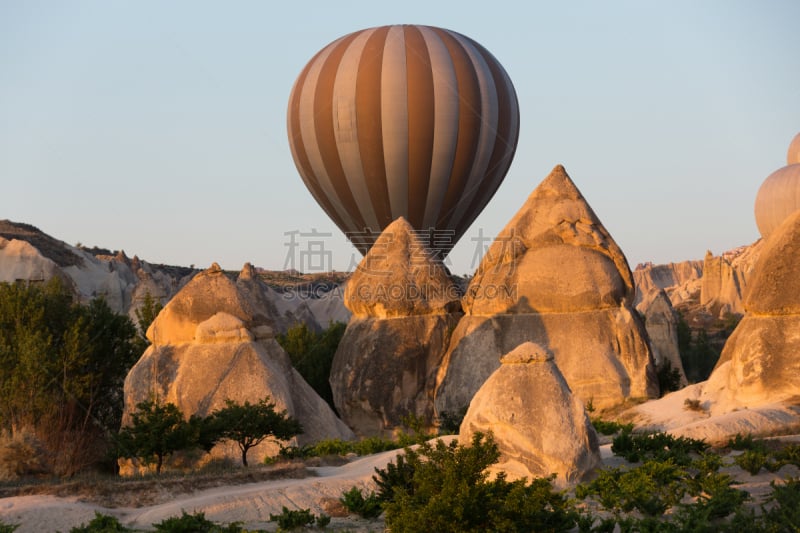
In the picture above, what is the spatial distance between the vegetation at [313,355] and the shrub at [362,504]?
11.6 metres

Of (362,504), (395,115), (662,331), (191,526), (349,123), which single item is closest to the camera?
(191,526)

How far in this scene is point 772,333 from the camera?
16.9 metres

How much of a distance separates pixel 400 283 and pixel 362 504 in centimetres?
1116

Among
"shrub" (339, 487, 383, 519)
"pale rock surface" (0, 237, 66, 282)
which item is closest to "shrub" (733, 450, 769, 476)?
"shrub" (339, 487, 383, 519)

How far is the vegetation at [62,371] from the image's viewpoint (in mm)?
17203

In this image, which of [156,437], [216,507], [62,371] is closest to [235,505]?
[216,507]

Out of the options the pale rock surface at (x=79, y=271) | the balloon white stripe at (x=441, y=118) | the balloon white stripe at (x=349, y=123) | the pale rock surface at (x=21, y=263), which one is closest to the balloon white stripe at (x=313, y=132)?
the balloon white stripe at (x=349, y=123)

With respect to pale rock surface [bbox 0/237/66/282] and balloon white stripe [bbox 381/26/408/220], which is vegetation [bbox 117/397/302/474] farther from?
pale rock surface [bbox 0/237/66/282]

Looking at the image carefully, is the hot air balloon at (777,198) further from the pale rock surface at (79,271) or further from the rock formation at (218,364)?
the rock formation at (218,364)

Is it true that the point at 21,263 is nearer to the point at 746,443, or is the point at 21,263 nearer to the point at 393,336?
the point at 393,336

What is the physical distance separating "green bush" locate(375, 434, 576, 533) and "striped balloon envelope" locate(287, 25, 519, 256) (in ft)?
84.9

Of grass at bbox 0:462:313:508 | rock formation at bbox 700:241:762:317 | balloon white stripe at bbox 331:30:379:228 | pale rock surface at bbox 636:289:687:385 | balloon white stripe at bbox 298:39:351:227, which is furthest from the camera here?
rock formation at bbox 700:241:762:317

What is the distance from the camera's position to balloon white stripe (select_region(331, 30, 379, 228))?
3484 cm

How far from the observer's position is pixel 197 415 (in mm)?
16281
